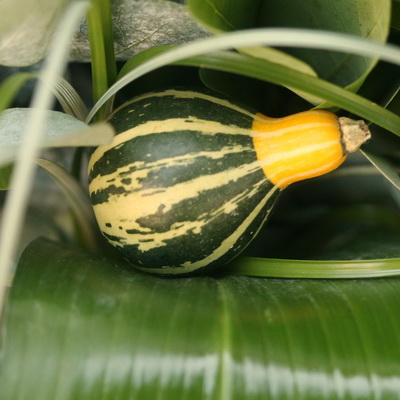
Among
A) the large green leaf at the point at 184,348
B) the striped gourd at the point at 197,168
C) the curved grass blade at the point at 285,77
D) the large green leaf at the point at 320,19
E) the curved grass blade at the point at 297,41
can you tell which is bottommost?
the large green leaf at the point at 184,348

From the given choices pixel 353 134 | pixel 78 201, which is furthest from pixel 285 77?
pixel 78 201

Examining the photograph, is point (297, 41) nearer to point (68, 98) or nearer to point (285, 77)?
point (285, 77)

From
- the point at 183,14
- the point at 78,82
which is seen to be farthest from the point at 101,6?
the point at 78,82

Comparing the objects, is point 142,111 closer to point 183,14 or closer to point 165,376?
point 183,14

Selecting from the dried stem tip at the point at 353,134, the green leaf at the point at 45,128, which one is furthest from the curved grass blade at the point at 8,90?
the dried stem tip at the point at 353,134

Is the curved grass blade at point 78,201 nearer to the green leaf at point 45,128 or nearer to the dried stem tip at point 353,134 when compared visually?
the green leaf at point 45,128
